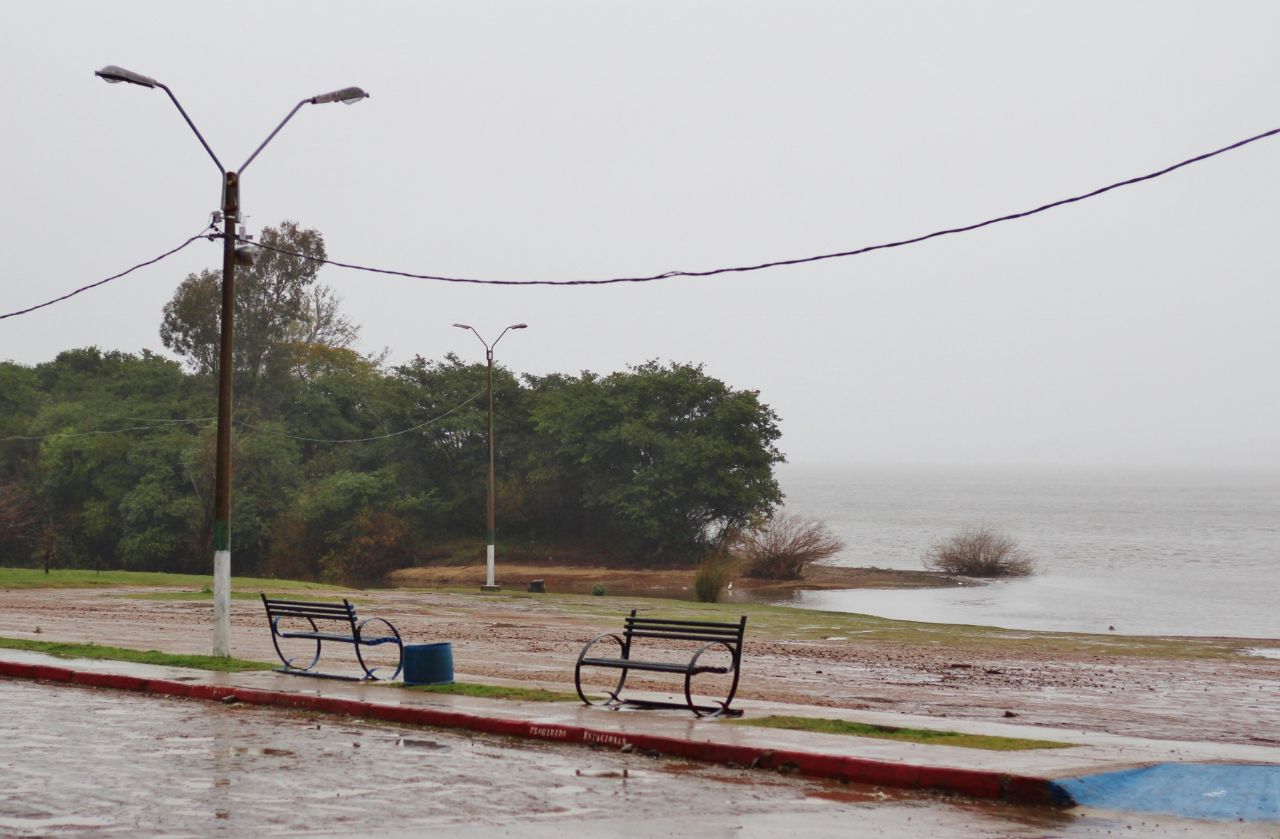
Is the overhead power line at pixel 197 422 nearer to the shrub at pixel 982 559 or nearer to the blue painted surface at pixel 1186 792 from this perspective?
the shrub at pixel 982 559

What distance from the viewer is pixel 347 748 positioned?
11.2 meters

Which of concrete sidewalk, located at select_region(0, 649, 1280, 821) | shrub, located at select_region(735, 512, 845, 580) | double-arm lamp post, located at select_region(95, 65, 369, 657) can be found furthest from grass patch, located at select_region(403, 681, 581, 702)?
shrub, located at select_region(735, 512, 845, 580)

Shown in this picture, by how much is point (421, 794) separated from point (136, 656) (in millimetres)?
10959

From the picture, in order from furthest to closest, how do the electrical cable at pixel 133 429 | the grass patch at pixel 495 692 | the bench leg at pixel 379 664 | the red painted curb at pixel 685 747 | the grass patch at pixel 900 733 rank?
the electrical cable at pixel 133 429, the bench leg at pixel 379 664, the grass patch at pixel 495 692, the grass patch at pixel 900 733, the red painted curb at pixel 685 747

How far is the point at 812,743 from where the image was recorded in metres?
10.9

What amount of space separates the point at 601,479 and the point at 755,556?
12229mm

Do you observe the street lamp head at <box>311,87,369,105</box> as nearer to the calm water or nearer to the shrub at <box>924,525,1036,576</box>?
the calm water

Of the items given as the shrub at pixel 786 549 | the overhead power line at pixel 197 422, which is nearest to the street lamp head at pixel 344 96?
the shrub at pixel 786 549

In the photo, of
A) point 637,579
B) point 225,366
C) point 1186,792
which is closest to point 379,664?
point 225,366

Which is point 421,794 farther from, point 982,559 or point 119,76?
point 982,559

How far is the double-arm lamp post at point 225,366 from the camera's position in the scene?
18.1 metres

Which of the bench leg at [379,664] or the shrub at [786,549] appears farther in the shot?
the shrub at [786,549]

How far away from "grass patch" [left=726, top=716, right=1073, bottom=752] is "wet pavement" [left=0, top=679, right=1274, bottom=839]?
70.5 inches

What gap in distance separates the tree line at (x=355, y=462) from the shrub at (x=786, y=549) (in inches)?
124
